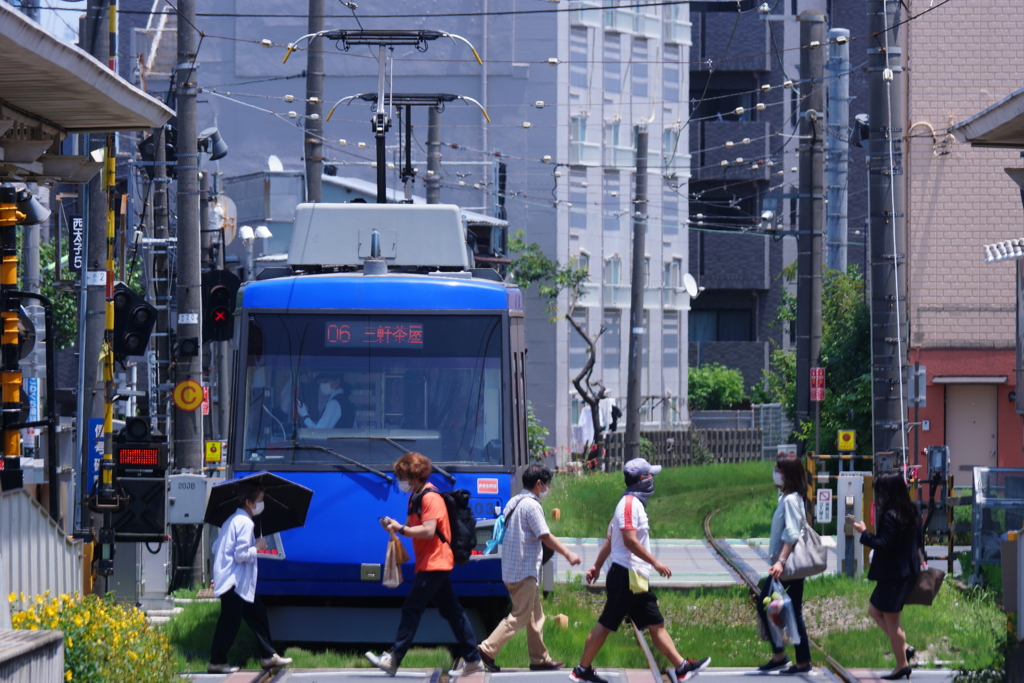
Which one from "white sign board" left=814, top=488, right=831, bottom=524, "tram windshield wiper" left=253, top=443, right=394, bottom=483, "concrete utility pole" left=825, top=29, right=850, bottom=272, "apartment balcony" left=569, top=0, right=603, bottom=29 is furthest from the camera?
"apartment balcony" left=569, top=0, right=603, bottom=29

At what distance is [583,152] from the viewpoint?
4550 centimetres

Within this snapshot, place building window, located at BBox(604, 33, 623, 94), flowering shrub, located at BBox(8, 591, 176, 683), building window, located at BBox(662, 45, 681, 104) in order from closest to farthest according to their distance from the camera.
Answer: flowering shrub, located at BBox(8, 591, 176, 683)
building window, located at BBox(604, 33, 623, 94)
building window, located at BBox(662, 45, 681, 104)

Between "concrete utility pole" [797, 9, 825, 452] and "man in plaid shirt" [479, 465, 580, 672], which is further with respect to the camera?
"concrete utility pole" [797, 9, 825, 452]

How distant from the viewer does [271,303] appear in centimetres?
1240

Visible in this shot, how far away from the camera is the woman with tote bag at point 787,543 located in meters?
10.6

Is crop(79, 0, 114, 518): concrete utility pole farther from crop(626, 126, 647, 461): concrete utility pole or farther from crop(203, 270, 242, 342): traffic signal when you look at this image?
crop(626, 126, 647, 461): concrete utility pole

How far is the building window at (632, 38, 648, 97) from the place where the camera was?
155 ft

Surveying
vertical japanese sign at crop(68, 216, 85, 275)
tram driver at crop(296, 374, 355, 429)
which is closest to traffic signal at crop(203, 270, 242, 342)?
vertical japanese sign at crop(68, 216, 85, 275)

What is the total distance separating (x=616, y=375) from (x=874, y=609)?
3692cm

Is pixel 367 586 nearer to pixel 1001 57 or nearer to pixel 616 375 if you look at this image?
pixel 1001 57

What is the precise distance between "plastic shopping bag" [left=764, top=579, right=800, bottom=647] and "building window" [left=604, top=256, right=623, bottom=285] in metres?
36.6

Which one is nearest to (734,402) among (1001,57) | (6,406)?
(1001,57)

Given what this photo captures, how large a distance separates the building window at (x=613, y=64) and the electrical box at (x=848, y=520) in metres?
30.7

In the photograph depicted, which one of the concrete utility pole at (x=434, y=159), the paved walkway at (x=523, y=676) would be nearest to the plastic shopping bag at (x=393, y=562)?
the paved walkway at (x=523, y=676)
